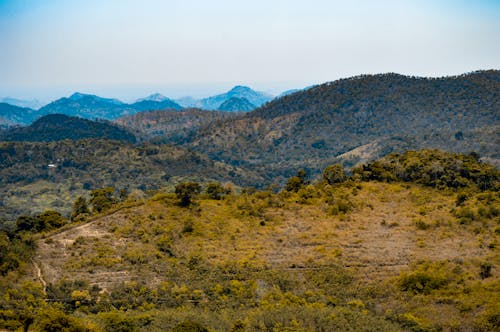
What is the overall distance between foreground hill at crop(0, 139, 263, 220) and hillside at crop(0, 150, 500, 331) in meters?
105

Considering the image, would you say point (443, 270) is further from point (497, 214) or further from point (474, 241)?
point (497, 214)

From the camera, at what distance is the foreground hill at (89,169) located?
154250 mm

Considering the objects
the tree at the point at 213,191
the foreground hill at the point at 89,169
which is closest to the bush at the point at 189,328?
the tree at the point at 213,191

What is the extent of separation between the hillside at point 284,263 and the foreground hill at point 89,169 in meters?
105

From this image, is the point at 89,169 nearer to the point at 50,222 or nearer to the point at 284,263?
the point at 50,222

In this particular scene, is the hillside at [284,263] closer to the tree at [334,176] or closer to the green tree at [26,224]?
the tree at [334,176]

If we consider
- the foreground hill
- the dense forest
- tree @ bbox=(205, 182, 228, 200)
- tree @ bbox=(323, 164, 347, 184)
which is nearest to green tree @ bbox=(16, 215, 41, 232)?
the dense forest

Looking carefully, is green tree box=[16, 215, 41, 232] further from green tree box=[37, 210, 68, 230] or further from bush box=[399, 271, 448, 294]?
bush box=[399, 271, 448, 294]

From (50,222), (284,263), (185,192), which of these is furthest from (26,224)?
(284,263)

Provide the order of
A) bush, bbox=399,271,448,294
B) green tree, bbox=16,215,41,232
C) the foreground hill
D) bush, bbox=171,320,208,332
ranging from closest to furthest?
1. bush, bbox=171,320,208,332
2. bush, bbox=399,271,448,294
3. green tree, bbox=16,215,41,232
4. the foreground hill

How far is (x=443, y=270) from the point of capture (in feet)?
122

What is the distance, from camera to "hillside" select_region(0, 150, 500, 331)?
31.0 meters

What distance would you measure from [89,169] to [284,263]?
141m

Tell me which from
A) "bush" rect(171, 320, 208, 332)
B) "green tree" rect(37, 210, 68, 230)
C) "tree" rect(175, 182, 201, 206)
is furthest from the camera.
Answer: "tree" rect(175, 182, 201, 206)
